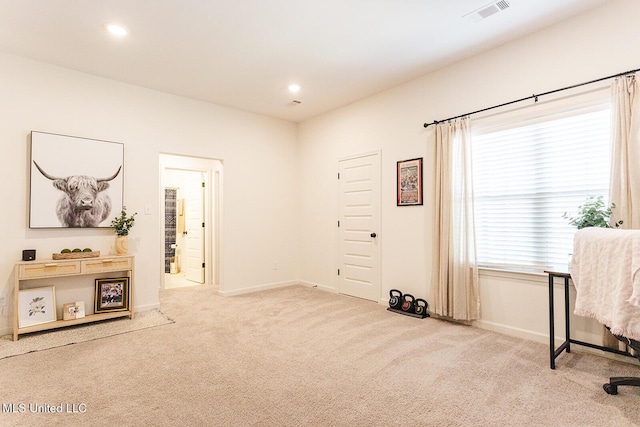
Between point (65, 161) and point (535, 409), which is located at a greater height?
point (65, 161)

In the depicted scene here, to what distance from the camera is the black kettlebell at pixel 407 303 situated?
405 cm

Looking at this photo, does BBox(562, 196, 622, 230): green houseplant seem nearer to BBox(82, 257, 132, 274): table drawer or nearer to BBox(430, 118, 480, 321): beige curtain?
BBox(430, 118, 480, 321): beige curtain

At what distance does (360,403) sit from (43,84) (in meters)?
4.50

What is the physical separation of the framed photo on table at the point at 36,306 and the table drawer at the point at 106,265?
41 centimetres

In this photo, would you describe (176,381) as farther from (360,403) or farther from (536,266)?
(536,266)

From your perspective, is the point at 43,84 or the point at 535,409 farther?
the point at 43,84

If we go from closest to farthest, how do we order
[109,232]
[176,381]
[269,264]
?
[176,381] < [109,232] < [269,264]

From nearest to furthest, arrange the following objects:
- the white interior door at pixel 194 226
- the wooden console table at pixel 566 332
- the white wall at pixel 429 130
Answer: the wooden console table at pixel 566 332 → the white wall at pixel 429 130 → the white interior door at pixel 194 226

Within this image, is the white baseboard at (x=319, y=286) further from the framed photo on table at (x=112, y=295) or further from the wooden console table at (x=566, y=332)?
the wooden console table at (x=566, y=332)

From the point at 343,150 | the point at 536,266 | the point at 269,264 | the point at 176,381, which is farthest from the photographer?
the point at 269,264

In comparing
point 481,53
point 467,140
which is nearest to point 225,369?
point 467,140

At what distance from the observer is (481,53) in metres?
3.56

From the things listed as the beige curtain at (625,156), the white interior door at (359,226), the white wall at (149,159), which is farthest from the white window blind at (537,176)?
the white wall at (149,159)

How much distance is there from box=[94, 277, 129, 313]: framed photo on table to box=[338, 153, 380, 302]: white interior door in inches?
115
